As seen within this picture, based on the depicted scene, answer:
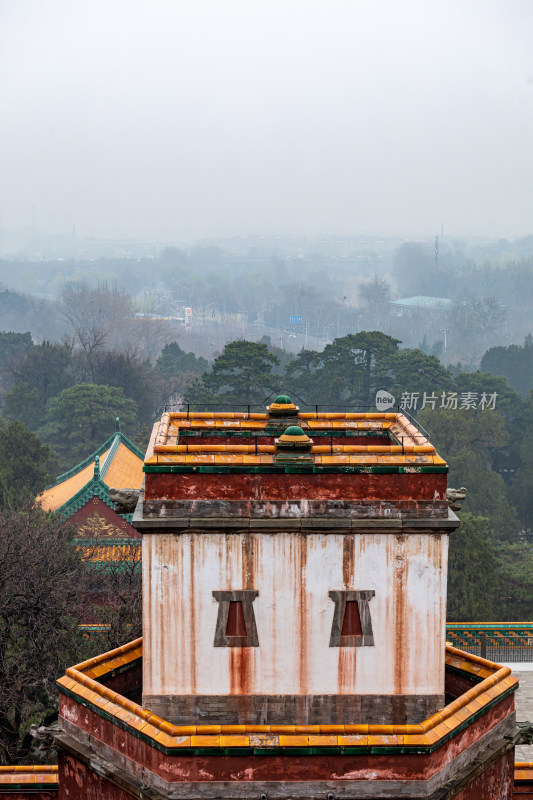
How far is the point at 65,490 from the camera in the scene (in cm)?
3750

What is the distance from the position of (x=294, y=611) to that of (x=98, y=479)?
21.6 metres

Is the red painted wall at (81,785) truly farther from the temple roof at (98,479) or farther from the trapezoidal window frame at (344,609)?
the temple roof at (98,479)

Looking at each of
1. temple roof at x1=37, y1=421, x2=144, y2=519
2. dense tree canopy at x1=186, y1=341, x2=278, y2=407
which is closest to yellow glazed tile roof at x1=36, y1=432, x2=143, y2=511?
temple roof at x1=37, y1=421, x2=144, y2=519

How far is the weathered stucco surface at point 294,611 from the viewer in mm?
11898

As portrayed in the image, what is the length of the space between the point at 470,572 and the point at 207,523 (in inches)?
967

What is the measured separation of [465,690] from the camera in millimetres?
13484

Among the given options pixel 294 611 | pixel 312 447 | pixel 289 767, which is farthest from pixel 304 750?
pixel 312 447

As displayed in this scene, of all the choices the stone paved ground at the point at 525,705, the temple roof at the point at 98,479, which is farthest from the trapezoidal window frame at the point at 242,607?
the temple roof at the point at 98,479

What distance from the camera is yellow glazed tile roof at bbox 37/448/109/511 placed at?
118 ft

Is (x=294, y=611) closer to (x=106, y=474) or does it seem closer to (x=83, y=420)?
(x=106, y=474)

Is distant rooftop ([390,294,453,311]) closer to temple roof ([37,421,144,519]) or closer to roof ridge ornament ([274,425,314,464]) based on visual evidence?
temple roof ([37,421,144,519])

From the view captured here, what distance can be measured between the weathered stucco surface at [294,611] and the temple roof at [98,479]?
816 inches

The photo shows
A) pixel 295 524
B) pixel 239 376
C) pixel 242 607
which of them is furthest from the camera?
pixel 239 376

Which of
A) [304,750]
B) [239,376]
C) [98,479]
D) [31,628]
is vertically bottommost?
[31,628]
